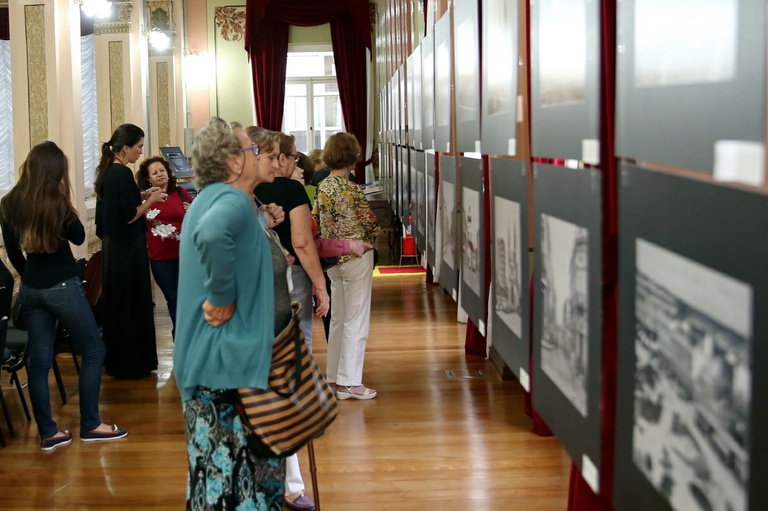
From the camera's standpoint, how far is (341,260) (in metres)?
5.96

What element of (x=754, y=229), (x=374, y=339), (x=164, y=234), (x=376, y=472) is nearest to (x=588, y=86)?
(x=754, y=229)

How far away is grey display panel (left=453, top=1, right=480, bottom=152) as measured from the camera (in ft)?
14.8

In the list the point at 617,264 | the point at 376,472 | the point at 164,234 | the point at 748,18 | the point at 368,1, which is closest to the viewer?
the point at 748,18

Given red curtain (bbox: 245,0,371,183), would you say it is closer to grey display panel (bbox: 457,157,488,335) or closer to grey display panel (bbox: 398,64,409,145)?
grey display panel (bbox: 398,64,409,145)

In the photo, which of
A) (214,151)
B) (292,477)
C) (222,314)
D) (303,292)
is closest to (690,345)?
(222,314)

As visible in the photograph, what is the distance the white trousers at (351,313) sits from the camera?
602 cm

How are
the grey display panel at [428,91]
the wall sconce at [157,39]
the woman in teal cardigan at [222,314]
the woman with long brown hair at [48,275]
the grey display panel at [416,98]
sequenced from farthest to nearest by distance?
the wall sconce at [157,39]
the grey display panel at [416,98]
the grey display panel at [428,91]
the woman with long brown hair at [48,275]
the woman in teal cardigan at [222,314]

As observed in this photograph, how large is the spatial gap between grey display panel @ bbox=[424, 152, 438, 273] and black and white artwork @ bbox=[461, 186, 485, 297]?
5.46ft

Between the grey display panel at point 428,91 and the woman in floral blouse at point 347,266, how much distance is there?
93cm

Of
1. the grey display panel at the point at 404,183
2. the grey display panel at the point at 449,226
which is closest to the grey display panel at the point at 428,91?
the grey display panel at the point at 449,226

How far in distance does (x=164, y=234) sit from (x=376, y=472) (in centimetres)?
327

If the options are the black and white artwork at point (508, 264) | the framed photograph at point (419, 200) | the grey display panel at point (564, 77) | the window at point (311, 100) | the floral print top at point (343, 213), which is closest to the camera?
the grey display panel at point (564, 77)

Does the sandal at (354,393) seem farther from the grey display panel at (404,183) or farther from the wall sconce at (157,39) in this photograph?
the wall sconce at (157,39)

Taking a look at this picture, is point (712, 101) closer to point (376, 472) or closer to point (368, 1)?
point (376, 472)
